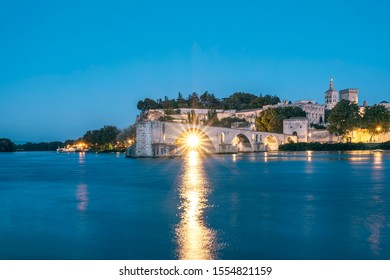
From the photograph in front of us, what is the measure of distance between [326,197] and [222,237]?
8.30 meters

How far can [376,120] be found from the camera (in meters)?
74.4

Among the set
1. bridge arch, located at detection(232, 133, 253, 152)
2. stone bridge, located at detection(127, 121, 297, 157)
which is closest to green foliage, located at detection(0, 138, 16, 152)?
stone bridge, located at detection(127, 121, 297, 157)

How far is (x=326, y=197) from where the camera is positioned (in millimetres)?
16797

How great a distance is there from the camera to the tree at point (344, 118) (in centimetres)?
7488

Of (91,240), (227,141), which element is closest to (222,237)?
(91,240)

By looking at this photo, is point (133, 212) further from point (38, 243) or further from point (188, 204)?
point (38, 243)

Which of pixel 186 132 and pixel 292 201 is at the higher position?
pixel 186 132

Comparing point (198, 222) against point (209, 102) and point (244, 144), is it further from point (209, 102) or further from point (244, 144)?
point (209, 102)

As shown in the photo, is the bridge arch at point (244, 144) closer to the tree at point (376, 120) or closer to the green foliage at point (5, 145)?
the tree at point (376, 120)

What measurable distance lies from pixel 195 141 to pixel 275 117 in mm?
30291

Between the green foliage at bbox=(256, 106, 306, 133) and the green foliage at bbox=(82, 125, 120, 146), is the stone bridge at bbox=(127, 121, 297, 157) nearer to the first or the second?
the green foliage at bbox=(256, 106, 306, 133)

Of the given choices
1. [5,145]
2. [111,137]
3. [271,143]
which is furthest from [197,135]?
[5,145]

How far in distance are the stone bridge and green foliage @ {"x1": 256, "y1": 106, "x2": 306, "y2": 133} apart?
546 cm

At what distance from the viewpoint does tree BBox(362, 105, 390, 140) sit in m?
74.6
